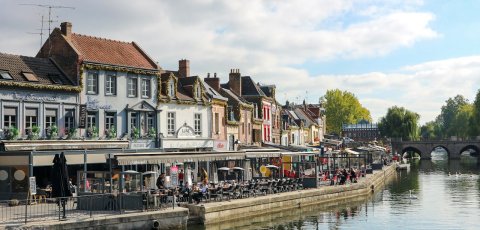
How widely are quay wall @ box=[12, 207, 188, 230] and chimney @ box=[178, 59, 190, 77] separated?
2639 cm

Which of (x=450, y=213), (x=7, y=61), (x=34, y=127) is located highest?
(x=7, y=61)

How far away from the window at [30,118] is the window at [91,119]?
4.25 metres

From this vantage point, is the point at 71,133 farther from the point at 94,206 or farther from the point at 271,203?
the point at 271,203

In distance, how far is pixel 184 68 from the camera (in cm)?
5553

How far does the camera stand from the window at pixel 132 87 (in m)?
43.2

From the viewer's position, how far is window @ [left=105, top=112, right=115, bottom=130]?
41594mm

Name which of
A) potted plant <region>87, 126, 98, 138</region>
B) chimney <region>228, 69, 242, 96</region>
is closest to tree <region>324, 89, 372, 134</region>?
chimney <region>228, 69, 242, 96</region>

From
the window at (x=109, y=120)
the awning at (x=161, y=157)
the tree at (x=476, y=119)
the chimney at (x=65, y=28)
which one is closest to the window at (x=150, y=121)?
the window at (x=109, y=120)

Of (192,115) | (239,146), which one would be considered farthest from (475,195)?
(192,115)

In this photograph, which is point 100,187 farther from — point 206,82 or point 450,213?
point 206,82

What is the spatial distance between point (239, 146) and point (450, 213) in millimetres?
23877

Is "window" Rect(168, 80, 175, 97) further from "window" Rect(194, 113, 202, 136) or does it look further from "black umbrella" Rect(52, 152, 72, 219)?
"black umbrella" Rect(52, 152, 72, 219)

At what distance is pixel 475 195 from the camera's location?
173 feet

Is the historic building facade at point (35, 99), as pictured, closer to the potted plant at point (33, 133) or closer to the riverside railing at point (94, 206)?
the potted plant at point (33, 133)
